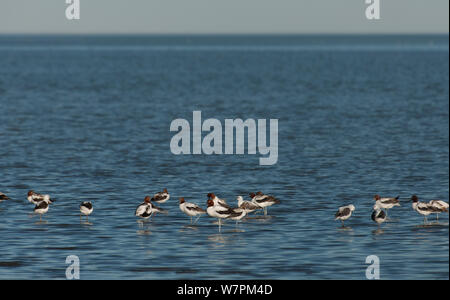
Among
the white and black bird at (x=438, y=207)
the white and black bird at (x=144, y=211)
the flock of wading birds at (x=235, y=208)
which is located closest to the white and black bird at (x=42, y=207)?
the flock of wading birds at (x=235, y=208)

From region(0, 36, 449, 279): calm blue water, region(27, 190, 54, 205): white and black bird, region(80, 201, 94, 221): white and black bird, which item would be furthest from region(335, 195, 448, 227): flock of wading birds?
region(27, 190, 54, 205): white and black bird

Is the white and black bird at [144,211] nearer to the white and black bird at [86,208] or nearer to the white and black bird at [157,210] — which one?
the white and black bird at [157,210]

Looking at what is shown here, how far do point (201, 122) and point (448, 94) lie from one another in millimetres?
38215

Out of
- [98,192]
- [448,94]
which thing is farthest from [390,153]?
[448,94]

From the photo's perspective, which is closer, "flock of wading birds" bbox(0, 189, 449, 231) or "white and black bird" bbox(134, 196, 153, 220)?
"flock of wading birds" bbox(0, 189, 449, 231)

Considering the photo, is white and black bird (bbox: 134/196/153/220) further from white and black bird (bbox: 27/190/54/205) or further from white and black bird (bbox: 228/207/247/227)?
white and black bird (bbox: 27/190/54/205)

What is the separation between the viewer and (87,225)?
2861 centimetres

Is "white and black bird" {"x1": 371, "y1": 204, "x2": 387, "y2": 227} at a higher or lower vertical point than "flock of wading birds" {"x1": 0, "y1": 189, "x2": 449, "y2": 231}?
lower

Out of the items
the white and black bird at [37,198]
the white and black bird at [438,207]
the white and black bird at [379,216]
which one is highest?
the white and black bird at [37,198]

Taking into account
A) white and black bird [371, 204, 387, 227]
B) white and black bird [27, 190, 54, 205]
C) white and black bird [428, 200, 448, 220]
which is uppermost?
white and black bird [27, 190, 54, 205]

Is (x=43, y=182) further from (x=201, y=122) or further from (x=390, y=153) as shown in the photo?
(x=201, y=122)

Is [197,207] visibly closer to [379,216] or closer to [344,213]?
[344,213]

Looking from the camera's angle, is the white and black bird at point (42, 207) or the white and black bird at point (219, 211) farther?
the white and black bird at point (42, 207)

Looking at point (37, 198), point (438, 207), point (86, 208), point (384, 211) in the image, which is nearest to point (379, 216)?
point (384, 211)
